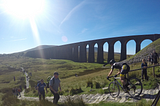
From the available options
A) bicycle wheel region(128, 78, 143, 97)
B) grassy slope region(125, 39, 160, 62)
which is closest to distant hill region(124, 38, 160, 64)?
grassy slope region(125, 39, 160, 62)

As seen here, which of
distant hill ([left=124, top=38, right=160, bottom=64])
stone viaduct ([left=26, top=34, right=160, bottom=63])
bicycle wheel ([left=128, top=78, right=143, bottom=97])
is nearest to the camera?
bicycle wheel ([left=128, top=78, right=143, bottom=97])

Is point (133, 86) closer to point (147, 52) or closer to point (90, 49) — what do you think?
point (147, 52)

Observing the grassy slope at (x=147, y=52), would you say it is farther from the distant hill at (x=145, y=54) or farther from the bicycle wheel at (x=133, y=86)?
the bicycle wheel at (x=133, y=86)

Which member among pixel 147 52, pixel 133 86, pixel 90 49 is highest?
pixel 90 49

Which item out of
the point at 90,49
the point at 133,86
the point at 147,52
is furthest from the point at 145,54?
the point at 90,49

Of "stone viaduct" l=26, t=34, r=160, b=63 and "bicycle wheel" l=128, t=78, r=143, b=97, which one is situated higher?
"stone viaduct" l=26, t=34, r=160, b=63

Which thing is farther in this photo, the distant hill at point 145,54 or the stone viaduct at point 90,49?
the stone viaduct at point 90,49

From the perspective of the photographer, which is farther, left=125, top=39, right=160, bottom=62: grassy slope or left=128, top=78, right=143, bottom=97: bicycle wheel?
left=125, top=39, right=160, bottom=62: grassy slope

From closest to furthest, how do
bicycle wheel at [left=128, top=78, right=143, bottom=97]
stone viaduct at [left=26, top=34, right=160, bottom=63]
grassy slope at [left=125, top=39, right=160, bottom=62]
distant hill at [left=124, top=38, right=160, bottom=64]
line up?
bicycle wheel at [left=128, top=78, right=143, bottom=97]
distant hill at [left=124, top=38, right=160, bottom=64]
grassy slope at [left=125, top=39, right=160, bottom=62]
stone viaduct at [left=26, top=34, right=160, bottom=63]

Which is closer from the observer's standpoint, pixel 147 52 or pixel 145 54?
pixel 145 54

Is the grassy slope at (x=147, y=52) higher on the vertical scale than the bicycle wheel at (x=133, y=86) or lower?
higher

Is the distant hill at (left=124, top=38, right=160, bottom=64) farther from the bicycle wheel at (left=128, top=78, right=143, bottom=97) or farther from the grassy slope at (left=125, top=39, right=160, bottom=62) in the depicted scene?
the bicycle wheel at (left=128, top=78, right=143, bottom=97)

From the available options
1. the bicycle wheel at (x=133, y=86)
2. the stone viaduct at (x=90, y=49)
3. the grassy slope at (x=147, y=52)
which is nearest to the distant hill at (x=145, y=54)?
the grassy slope at (x=147, y=52)

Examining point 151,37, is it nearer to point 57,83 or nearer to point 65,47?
point 57,83
